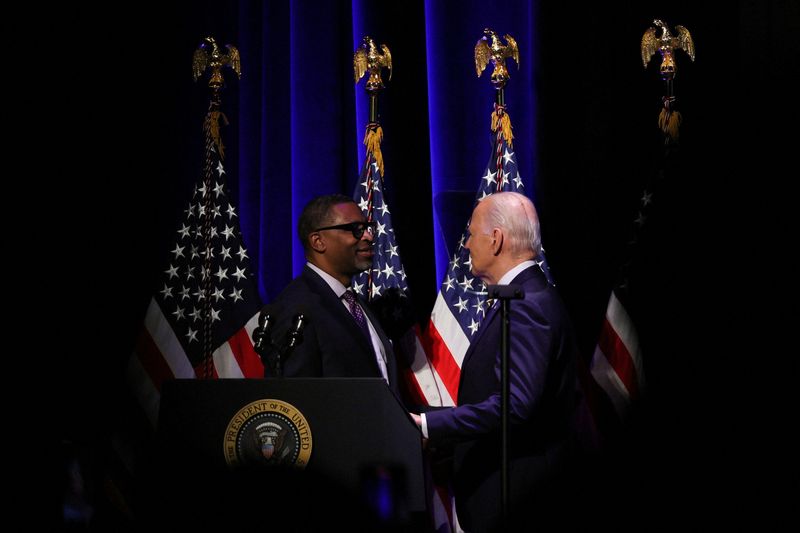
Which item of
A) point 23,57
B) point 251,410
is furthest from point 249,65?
point 251,410

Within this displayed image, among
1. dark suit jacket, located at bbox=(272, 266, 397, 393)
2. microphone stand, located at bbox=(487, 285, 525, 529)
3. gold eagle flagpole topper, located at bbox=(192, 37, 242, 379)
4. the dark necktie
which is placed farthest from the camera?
gold eagle flagpole topper, located at bbox=(192, 37, 242, 379)

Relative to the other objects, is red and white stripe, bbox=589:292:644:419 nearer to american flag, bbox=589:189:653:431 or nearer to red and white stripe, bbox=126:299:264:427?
american flag, bbox=589:189:653:431

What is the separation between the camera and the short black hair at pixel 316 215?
3578mm

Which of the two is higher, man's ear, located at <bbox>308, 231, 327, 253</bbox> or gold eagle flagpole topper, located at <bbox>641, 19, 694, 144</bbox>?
gold eagle flagpole topper, located at <bbox>641, 19, 694, 144</bbox>

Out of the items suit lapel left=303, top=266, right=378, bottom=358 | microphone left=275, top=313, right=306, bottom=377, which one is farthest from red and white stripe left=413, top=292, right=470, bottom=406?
microphone left=275, top=313, right=306, bottom=377

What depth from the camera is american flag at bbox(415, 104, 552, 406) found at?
4.06m

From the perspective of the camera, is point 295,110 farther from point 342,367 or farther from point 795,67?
point 795,67

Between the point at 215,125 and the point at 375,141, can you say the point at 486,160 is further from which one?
the point at 215,125

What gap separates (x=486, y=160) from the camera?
4566 mm

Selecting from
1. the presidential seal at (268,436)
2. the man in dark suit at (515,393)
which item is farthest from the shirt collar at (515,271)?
the presidential seal at (268,436)

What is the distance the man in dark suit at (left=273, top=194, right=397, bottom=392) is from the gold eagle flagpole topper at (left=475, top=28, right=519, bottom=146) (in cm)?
86

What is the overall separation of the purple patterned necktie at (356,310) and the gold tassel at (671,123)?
1558mm

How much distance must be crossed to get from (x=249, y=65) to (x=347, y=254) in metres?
1.86

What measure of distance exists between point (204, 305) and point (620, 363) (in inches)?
77.0
